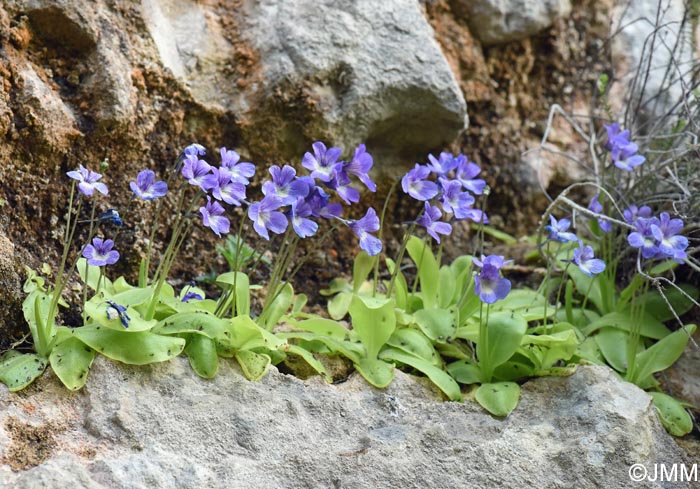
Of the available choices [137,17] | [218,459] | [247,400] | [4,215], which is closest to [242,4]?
[137,17]

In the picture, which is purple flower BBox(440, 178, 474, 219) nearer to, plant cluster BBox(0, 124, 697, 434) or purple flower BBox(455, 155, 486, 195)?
plant cluster BBox(0, 124, 697, 434)

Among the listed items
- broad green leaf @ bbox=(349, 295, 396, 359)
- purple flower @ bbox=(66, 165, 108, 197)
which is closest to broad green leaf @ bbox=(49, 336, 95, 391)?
purple flower @ bbox=(66, 165, 108, 197)

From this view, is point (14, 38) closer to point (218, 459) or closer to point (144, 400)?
point (144, 400)

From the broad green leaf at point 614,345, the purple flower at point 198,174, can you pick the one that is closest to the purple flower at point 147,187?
the purple flower at point 198,174

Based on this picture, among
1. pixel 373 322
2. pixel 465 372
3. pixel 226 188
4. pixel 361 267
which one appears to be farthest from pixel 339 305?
pixel 226 188

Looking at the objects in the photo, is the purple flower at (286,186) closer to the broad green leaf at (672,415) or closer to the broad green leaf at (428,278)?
the broad green leaf at (428,278)
